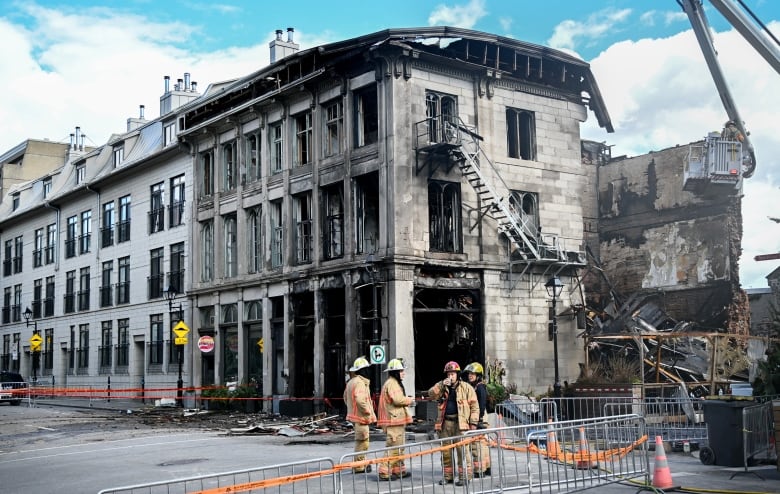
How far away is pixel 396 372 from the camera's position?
44.7ft

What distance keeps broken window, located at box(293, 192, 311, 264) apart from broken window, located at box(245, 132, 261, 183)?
3.30m

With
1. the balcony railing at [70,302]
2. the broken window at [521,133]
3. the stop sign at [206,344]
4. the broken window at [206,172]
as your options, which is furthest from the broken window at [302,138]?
the balcony railing at [70,302]

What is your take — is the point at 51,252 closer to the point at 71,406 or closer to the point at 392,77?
the point at 71,406

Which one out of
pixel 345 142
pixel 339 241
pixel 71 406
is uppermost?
pixel 345 142

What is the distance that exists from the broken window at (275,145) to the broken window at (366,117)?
16.0ft

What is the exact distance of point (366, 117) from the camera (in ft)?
95.1

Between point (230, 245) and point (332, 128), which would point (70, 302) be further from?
point (332, 128)

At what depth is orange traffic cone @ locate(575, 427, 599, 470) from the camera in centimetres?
1158

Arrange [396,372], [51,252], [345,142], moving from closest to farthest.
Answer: [396,372] < [345,142] < [51,252]

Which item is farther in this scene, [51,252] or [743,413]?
[51,252]

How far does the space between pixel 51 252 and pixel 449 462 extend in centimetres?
4505

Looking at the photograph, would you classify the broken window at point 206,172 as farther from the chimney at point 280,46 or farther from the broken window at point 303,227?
the broken window at point 303,227

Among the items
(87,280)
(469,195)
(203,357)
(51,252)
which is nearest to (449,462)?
(469,195)

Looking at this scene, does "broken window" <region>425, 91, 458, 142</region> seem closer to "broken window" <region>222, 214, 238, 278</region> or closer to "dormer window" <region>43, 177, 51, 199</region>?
"broken window" <region>222, 214, 238, 278</region>
